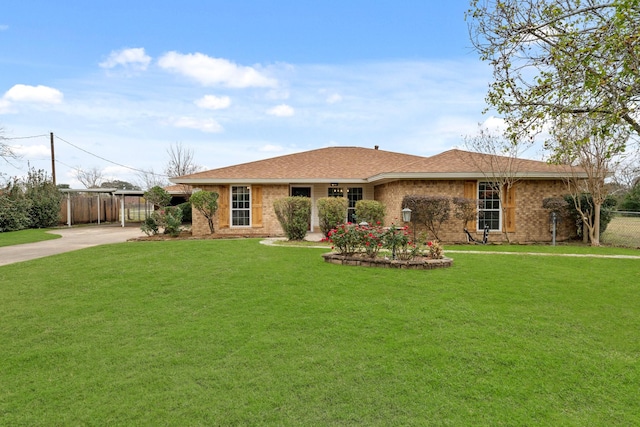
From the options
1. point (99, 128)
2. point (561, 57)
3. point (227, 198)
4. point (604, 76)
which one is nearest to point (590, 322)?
point (604, 76)

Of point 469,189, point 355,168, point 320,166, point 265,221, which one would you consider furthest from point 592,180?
point 265,221

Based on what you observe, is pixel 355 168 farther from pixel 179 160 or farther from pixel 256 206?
pixel 179 160

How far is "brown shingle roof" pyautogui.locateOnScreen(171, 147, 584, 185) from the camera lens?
13.5 metres

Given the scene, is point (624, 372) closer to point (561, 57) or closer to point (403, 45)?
point (561, 57)

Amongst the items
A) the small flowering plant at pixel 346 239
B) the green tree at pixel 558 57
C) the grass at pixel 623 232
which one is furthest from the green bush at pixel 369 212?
the grass at pixel 623 232

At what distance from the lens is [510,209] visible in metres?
13.9

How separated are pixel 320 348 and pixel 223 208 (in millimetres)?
13094

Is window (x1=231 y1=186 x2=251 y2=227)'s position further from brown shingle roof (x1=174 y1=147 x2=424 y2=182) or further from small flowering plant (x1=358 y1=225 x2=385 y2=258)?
small flowering plant (x1=358 y1=225 x2=385 y2=258)

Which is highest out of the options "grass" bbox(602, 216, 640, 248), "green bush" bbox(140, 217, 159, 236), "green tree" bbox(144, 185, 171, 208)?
"green tree" bbox(144, 185, 171, 208)

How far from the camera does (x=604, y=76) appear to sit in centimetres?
496

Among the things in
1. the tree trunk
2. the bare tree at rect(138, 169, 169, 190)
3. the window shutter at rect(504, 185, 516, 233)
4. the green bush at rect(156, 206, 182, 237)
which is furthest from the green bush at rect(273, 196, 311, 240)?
the bare tree at rect(138, 169, 169, 190)

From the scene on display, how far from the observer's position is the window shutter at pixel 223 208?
1620cm

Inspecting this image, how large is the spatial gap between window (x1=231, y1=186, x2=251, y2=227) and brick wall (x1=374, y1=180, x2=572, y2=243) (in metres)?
6.86

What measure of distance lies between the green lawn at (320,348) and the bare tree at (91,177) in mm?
46507
